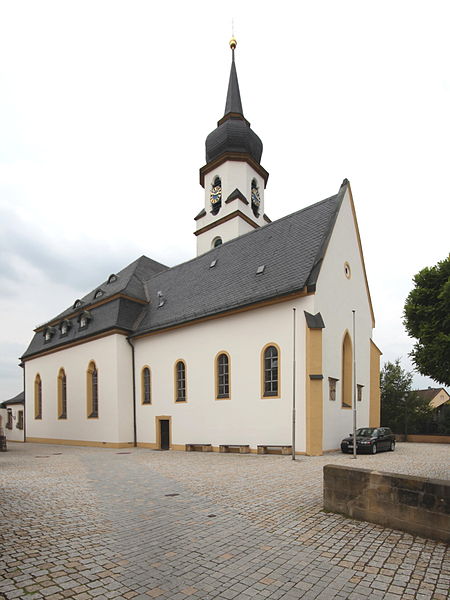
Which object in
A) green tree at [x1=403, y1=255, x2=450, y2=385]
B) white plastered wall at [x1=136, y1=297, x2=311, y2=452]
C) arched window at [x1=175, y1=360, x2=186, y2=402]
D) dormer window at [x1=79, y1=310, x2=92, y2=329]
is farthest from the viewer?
dormer window at [x1=79, y1=310, x2=92, y2=329]

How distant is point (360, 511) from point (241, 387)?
39.9ft

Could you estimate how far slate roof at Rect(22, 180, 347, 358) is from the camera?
1805cm

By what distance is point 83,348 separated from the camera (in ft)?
87.7

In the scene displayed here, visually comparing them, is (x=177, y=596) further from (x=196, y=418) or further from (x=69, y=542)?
(x=196, y=418)

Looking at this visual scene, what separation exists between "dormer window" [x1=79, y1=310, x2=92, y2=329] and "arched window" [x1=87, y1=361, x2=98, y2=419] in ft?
9.44

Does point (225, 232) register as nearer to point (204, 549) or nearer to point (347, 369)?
point (347, 369)

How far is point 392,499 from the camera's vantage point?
18.1 feet

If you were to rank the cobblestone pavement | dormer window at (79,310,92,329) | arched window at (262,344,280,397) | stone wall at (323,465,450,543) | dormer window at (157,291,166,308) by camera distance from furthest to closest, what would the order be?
dormer window at (79,310,92,329), dormer window at (157,291,166,308), arched window at (262,344,280,397), stone wall at (323,465,450,543), the cobblestone pavement

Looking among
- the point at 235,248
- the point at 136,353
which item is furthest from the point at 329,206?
the point at 136,353

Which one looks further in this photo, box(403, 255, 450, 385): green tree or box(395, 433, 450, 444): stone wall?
box(395, 433, 450, 444): stone wall

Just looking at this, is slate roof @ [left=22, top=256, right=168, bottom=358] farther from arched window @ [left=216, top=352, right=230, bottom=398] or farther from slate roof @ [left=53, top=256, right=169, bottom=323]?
arched window @ [left=216, top=352, right=230, bottom=398]

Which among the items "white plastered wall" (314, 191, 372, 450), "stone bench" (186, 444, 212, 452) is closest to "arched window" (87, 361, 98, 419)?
"stone bench" (186, 444, 212, 452)

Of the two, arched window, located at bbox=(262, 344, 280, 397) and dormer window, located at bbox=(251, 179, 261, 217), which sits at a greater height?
dormer window, located at bbox=(251, 179, 261, 217)

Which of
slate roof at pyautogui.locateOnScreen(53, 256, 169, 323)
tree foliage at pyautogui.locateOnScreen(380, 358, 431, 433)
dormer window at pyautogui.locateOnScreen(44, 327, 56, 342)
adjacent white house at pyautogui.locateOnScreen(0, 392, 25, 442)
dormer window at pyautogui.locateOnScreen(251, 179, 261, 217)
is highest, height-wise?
dormer window at pyautogui.locateOnScreen(251, 179, 261, 217)
